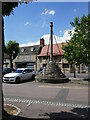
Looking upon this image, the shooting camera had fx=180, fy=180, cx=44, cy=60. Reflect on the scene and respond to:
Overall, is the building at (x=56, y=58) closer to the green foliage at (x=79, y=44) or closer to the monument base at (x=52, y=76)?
the green foliage at (x=79, y=44)

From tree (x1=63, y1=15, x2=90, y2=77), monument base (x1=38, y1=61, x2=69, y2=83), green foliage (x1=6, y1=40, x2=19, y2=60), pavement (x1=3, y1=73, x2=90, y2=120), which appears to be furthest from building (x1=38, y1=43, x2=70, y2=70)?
pavement (x1=3, y1=73, x2=90, y2=120)

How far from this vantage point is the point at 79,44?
19000 mm

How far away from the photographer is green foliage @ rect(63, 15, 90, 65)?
728 inches

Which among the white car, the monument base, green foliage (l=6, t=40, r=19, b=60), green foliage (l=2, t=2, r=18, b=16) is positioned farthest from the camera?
green foliage (l=6, t=40, r=19, b=60)

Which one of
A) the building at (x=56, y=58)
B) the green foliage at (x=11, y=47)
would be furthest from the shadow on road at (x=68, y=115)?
the green foliage at (x=11, y=47)

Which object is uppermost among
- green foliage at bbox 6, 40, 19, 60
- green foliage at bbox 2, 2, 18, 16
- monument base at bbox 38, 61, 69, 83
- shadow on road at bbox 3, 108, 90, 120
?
green foliage at bbox 6, 40, 19, 60

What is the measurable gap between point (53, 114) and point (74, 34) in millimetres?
14753

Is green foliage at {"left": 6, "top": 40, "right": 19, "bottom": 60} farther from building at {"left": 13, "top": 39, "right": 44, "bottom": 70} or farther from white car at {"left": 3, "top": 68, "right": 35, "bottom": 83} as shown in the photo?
white car at {"left": 3, "top": 68, "right": 35, "bottom": 83}

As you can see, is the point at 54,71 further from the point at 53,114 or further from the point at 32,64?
the point at 32,64

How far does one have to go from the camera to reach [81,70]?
42781 millimetres

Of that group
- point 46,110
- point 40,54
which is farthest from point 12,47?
point 46,110

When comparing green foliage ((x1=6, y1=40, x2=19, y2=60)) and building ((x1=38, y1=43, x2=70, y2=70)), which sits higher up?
green foliage ((x1=6, y1=40, x2=19, y2=60))

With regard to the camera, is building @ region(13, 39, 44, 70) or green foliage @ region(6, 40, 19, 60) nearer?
green foliage @ region(6, 40, 19, 60)

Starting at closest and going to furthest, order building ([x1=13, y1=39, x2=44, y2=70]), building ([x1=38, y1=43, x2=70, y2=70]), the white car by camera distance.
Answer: the white car, building ([x1=38, y1=43, x2=70, y2=70]), building ([x1=13, y1=39, x2=44, y2=70])
